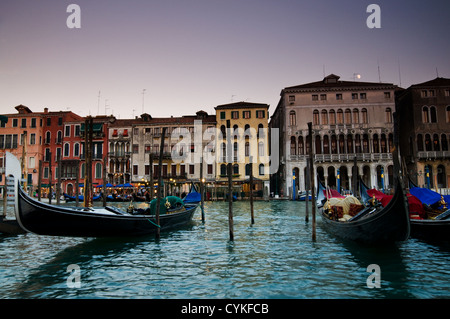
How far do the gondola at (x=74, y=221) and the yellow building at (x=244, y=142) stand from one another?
2510 centimetres

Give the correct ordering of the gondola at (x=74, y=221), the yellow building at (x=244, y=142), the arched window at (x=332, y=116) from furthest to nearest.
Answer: the yellow building at (x=244, y=142) < the arched window at (x=332, y=116) < the gondola at (x=74, y=221)

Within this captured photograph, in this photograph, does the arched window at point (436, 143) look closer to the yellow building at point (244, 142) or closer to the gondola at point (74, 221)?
the yellow building at point (244, 142)

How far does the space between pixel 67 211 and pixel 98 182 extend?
1163 inches

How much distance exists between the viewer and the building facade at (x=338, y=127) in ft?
106

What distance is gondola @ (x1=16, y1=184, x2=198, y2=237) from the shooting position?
6.87 m

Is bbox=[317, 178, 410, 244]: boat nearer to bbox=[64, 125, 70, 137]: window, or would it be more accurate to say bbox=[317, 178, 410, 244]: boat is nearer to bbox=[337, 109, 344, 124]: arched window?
bbox=[337, 109, 344, 124]: arched window

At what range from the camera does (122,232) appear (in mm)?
8914

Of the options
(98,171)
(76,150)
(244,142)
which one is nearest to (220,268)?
(244,142)

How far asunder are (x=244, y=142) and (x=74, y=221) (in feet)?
92.3

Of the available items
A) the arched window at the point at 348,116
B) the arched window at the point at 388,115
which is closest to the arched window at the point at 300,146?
the arched window at the point at 348,116

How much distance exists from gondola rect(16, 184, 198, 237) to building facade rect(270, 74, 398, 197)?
2450 cm

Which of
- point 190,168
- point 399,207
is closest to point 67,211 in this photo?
point 399,207

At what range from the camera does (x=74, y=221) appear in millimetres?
7594

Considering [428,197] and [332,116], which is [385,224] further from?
[332,116]
